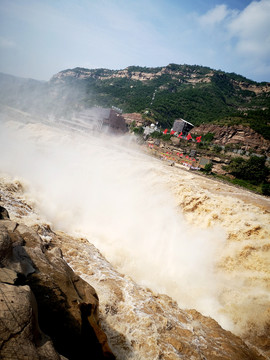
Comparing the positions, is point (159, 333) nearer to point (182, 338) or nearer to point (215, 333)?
point (182, 338)

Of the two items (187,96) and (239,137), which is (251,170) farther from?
(187,96)

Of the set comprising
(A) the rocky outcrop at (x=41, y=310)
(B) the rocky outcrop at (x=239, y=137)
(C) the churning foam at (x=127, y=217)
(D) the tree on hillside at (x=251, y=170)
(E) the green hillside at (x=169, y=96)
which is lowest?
(C) the churning foam at (x=127, y=217)

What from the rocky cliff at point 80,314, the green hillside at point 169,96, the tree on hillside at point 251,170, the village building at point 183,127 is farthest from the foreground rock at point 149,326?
the village building at point 183,127

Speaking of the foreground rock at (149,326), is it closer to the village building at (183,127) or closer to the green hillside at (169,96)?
the green hillside at (169,96)

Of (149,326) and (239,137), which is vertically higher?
(239,137)

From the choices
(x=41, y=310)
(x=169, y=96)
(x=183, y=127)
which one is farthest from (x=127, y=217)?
(x=169, y=96)

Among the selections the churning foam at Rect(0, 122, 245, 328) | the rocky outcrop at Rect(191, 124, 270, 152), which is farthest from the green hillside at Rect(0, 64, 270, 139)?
the churning foam at Rect(0, 122, 245, 328)

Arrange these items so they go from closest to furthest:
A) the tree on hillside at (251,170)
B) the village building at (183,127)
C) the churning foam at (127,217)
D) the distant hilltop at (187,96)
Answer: the churning foam at (127,217), the tree on hillside at (251,170), the village building at (183,127), the distant hilltop at (187,96)

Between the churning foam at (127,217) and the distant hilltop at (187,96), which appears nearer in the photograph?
the churning foam at (127,217)
